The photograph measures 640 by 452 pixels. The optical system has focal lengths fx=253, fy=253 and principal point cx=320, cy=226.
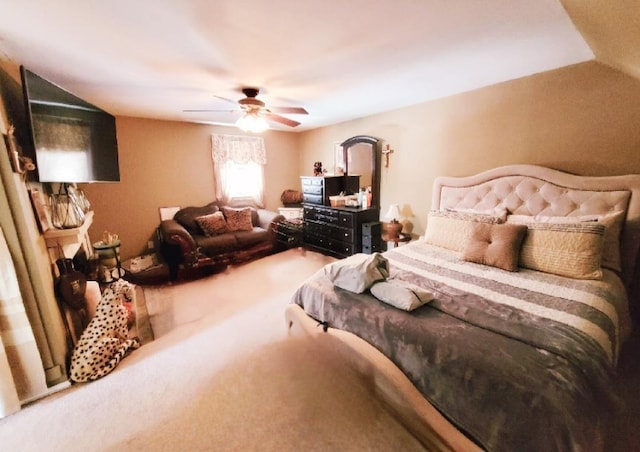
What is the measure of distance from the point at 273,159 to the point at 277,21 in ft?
12.5

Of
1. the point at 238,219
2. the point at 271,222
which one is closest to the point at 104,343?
the point at 238,219

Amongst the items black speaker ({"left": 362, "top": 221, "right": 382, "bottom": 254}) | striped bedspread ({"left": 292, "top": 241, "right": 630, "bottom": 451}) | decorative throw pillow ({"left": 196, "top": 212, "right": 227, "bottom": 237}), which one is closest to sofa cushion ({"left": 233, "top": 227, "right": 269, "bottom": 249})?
decorative throw pillow ({"left": 196, "top": 212, "right": 227, "bottom": 237})

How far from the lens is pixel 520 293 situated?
1.66m

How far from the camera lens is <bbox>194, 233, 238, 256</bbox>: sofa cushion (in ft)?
12.1

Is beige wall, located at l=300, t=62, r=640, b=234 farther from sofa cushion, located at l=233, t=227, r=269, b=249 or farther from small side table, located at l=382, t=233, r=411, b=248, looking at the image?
sofa cushion, located at l=233, t=227, r=269, b=249

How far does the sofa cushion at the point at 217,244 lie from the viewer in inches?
145

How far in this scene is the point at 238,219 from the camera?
4301mm

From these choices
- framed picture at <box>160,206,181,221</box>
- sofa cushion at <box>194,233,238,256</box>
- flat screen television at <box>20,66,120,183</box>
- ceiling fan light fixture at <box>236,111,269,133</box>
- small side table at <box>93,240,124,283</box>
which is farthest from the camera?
framed picture at <box>160,206,181,221</box>

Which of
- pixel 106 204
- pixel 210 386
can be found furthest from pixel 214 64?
pixel 106 204

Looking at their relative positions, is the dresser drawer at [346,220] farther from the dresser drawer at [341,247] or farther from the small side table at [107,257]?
the small side table at [107,257]

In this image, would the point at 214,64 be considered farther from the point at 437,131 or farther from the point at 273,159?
the point at 273,159

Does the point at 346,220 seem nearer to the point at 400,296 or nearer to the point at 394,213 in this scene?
the point at 394,213

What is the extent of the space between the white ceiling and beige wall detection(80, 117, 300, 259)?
111 cm

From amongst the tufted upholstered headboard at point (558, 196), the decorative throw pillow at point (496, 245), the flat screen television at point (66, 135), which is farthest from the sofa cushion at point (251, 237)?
the decorative throw pillow at point (496, 245)
